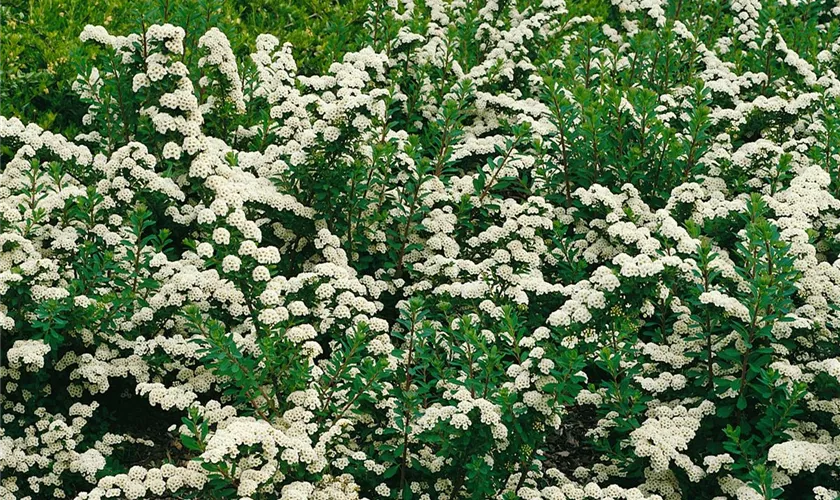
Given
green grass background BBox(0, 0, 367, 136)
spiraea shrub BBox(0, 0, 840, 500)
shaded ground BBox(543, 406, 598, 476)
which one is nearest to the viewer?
spiraea shrub BBox(0, 0, 840, 500)

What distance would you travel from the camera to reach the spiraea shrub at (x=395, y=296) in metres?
4.78

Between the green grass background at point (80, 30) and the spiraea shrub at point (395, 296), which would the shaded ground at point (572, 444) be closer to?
the spiraea shrub at point (395, 296)

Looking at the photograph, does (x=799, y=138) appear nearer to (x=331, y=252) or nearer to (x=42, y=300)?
(x=331, y=252)

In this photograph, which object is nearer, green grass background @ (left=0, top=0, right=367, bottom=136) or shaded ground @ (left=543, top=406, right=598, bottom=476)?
shaded ground @ (left=543, top=406, right=598, bottom=476)

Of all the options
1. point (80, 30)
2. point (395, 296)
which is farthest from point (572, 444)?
point (80, 30)

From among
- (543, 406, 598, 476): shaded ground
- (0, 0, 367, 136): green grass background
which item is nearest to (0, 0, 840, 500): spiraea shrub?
(543, 406, 598, 476): shaded ground

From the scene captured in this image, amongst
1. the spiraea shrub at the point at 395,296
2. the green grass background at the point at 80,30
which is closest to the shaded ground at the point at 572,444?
the spiraea shrub at the point at 395,296

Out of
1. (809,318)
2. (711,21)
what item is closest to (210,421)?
(809,318)

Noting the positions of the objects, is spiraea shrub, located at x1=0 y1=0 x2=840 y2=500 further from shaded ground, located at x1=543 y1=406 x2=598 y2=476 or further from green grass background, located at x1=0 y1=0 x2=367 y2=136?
green grass background, located at x1=0 y1=0 x2=367 y2=136

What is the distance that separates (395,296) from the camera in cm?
635

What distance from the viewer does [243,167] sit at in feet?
21.1

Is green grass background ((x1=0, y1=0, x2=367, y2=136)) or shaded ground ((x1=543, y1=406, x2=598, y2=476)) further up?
green grass background ((x1=0, y1=0, x2=367, y2=136))

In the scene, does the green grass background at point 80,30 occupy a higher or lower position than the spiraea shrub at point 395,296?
higher

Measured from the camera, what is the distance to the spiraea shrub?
4777mm
